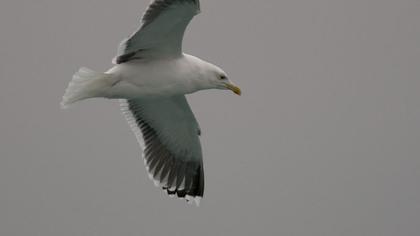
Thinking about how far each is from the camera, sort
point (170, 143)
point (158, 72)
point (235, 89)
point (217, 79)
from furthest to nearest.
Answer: point (170, 143), point (235, 89), point (217, 79), point (158, 72)

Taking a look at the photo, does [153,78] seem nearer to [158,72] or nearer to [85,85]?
[158,72]

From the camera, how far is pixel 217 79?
Answer: 7.28 metres

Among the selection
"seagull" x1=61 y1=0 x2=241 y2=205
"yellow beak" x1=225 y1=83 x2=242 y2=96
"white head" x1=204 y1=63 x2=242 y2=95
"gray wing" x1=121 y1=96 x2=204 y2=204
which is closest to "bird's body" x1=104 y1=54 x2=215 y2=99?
"seagull" x1=61 y1=0 x2=241 y2=205

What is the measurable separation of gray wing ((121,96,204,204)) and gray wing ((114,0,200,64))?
787 mm

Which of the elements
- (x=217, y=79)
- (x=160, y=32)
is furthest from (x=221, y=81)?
(x=160, y=32)

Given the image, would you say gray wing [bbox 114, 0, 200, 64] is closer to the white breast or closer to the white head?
the white breast

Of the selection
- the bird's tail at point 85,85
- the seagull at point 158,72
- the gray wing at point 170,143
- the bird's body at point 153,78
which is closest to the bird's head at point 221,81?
the seagull at point 158,72

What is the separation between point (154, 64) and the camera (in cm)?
710

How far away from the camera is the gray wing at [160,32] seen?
6684 millimetres

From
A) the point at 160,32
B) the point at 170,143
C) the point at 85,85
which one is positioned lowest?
the point at 170,143

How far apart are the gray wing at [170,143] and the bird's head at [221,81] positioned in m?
0.56

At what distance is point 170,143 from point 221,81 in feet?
3.94

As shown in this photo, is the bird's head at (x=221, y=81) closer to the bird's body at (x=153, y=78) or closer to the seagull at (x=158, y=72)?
the seagull at (x=158, y=72)

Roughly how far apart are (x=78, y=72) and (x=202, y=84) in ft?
3.28
